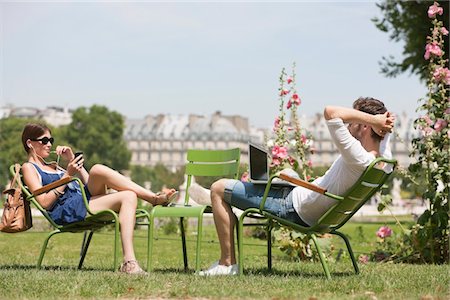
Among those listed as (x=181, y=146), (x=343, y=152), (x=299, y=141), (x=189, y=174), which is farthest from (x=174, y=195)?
(x=181, y=146)

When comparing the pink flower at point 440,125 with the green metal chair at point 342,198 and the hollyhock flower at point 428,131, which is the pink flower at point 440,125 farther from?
the green metal chair at point 342,198

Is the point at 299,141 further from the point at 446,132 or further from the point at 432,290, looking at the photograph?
the point at 432,290

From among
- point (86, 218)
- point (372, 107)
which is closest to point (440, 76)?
point (372, 107)

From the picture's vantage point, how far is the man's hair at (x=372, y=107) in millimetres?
6191

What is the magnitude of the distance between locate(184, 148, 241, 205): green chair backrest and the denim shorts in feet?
2.22

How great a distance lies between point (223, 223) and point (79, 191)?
1126 millimetres

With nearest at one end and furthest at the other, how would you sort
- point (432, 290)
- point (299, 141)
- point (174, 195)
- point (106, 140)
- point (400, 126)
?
point (432, 290) < point (174, 195) < point (299, 141) < point (106, 140) < point (400, 126)

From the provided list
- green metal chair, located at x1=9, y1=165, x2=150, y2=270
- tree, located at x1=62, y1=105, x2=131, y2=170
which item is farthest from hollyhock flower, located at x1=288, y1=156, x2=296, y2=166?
tree, located at x1=62, y1=105, x2=131, y2=170

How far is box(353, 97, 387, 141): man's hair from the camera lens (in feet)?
20.3

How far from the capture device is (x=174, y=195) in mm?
6965

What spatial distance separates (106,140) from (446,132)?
91803 millimetres

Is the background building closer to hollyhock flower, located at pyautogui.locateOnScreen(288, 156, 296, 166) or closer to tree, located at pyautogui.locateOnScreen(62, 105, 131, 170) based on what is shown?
tree, located at pyautogui.locateOnScreen(62, 105, 131, 170)

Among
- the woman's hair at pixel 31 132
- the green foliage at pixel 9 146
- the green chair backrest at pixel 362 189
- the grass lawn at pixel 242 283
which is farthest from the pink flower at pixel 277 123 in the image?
the green foliage at pixel 9 146

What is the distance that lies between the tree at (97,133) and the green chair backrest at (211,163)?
91064mm
